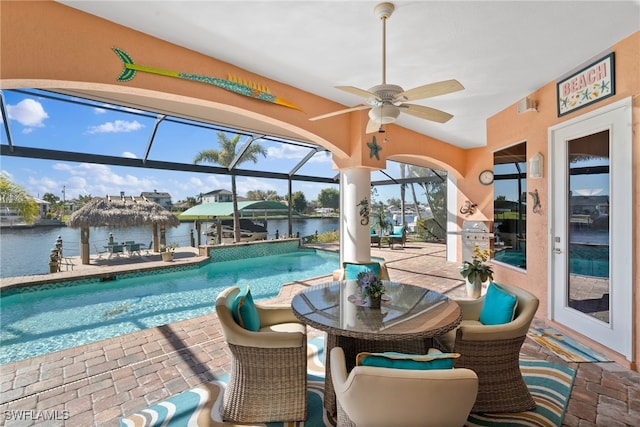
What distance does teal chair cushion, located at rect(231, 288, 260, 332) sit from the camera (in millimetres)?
2094

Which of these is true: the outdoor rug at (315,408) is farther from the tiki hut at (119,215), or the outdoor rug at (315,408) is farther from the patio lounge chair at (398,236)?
the patio lounge chair at (398,236)

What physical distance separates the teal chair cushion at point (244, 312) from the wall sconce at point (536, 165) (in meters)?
4.05

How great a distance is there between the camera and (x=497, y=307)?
7.53ft

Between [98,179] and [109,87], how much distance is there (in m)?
10.4

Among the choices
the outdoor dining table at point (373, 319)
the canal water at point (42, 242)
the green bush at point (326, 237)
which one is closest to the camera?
the outdoor dining table at point (373, 319)

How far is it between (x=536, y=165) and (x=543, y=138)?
1.29ft

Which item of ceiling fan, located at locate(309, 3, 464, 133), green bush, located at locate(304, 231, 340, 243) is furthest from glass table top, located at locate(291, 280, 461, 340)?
green bush, located at locate(304, 231, 340, 243)

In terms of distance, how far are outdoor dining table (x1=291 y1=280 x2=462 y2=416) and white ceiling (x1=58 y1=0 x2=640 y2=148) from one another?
2.51 metres

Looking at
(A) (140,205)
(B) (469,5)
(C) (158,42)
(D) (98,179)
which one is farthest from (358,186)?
(D) (98,179)

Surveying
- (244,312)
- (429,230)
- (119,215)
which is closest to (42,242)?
(119,215)

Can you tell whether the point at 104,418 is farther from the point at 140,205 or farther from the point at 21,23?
the point at 140,205

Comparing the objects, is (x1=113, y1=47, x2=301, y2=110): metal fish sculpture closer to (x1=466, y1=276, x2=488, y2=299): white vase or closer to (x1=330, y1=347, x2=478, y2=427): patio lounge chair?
(x1=330, y1=347, x2=478, y2=427): patio lounge chair

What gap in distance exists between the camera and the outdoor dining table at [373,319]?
5.79 ft

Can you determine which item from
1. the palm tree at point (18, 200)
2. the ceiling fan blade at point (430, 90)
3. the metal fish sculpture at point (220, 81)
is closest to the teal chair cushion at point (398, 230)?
the metal fish sculpture at point (220, 81)
